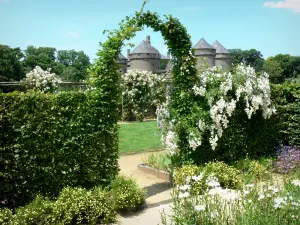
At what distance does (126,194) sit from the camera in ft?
19.9

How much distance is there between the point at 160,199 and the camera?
7.05m

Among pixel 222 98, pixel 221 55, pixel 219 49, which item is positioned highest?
pixel 219 49

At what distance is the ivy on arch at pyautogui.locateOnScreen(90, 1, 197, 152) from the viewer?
6.69 metres

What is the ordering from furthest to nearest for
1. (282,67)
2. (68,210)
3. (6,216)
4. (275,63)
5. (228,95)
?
(282,67) < (275,63) < (228,95) < (68,210) < (6,216)

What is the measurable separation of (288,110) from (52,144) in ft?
23.2

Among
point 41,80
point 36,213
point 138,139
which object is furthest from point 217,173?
point 41,80

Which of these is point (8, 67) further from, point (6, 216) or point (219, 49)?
point (6, 216)

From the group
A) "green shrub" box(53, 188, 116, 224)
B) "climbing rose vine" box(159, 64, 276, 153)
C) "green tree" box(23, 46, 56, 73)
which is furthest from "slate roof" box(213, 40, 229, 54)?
"green shrub" box(53, 188, 116, 224)

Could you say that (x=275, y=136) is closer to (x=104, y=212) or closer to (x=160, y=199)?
(x=160, y=199)

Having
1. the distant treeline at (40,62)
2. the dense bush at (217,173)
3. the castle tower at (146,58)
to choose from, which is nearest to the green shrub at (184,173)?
the dense bush at (217,173)

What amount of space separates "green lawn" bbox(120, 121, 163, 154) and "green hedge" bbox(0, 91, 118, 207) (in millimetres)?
3936

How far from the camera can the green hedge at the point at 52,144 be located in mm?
5582

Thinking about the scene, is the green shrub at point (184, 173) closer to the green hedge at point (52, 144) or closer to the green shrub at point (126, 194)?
the green shrub at point (126, 194)

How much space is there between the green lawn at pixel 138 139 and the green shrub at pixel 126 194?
3924 millimetres
